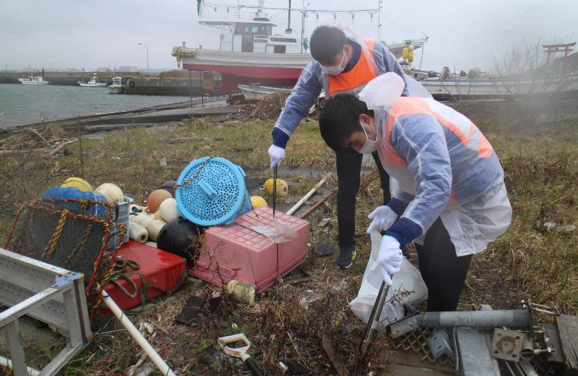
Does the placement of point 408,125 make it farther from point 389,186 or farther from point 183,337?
point 183,337

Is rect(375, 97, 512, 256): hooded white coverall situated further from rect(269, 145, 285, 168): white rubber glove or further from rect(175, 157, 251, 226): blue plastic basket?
rect(175, 157, 251, 226): blue plastic basket

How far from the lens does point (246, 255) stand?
8.16 ft

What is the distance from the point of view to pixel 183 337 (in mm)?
2127

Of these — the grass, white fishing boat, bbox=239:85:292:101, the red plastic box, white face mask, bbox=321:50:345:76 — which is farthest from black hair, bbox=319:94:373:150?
white fishing boat, bbox=239:85:292:101

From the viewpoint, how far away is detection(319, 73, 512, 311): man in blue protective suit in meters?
1.60

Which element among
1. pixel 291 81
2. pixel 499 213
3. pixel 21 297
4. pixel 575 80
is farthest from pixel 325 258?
pixel 291 81

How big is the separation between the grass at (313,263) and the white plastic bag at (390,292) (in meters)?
0.12

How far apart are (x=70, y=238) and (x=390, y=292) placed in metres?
1.81

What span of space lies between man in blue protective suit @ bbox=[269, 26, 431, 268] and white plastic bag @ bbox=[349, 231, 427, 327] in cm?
61

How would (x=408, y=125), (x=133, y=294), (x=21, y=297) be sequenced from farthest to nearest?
(x=133, y=294)
(x=21, y=297)
(x=408, y=125)

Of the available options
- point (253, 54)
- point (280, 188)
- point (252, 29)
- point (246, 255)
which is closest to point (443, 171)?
point (246, 255)

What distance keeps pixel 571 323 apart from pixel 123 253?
8.26 feet

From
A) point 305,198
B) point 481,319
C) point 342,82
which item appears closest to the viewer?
point 481,319

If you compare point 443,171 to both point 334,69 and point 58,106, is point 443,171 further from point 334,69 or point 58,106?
point 58,106
